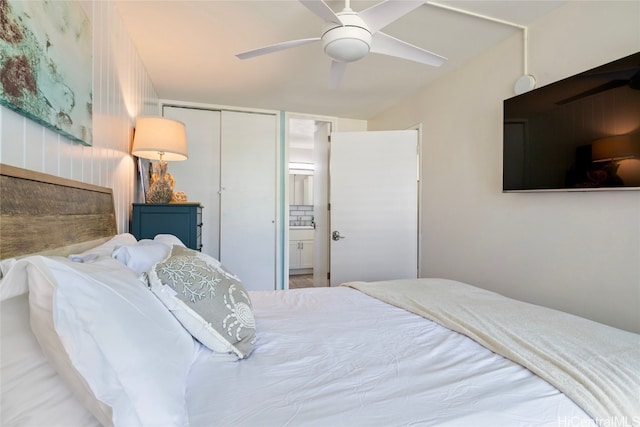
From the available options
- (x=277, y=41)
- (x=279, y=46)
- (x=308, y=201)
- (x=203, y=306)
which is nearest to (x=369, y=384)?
(x=203, y=306)

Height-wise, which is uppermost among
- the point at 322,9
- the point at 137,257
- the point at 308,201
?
the point at 322,9

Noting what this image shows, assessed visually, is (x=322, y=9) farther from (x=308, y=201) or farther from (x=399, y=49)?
(x=308, y=201)

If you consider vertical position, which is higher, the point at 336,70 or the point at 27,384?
the point at 336,70

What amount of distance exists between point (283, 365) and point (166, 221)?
166 centimetres

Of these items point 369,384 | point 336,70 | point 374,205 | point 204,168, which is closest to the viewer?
point 369,384

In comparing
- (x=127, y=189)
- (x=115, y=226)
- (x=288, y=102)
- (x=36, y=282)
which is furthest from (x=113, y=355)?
(x=288, y=102)

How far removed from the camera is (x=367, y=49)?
160 cm

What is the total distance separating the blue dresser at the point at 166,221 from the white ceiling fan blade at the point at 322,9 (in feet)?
4.89

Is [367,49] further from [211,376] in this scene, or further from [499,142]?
[211,376]

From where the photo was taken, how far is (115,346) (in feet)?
1.94

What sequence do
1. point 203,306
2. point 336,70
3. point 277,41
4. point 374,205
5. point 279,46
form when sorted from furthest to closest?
point 374,205 < point 277,41 < point 336,70 < point 279,46 < point 203,306

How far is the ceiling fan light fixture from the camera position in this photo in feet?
4.93

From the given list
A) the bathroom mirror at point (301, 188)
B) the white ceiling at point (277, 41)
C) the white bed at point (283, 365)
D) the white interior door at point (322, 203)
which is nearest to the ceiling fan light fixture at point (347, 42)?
the white ceiling at point (277, 41)

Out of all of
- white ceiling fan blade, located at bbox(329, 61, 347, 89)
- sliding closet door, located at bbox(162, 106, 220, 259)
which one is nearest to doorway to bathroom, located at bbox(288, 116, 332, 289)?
sliding closet door, located at bbox(162, 106, 220, 259)
